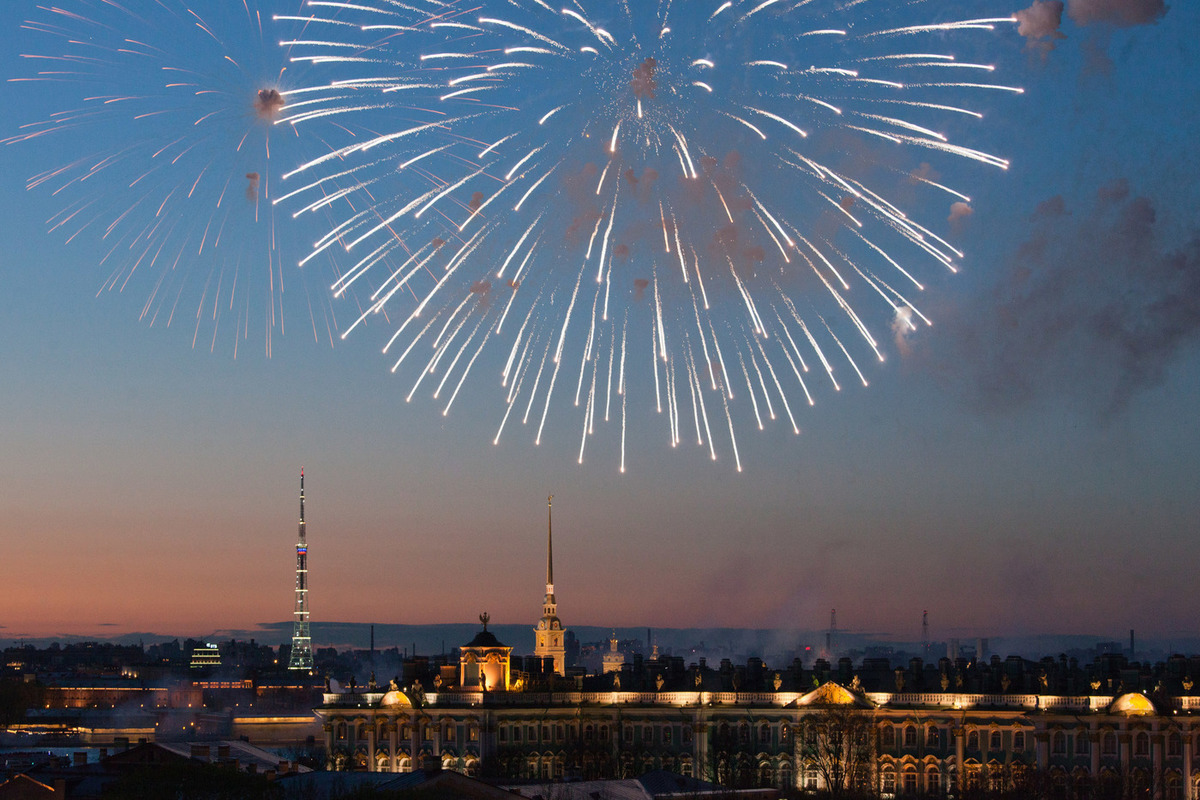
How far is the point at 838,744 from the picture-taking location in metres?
88.8

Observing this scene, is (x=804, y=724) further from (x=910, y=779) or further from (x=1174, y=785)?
(x=1174, y=785)

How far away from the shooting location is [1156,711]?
85.9 m

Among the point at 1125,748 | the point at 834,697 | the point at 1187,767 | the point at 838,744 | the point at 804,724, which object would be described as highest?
the point at 834,697

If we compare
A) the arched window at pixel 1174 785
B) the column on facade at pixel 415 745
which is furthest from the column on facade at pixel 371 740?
the arched window at pixel 1174 785

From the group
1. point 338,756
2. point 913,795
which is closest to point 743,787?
point 913,795

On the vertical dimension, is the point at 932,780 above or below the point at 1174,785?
below

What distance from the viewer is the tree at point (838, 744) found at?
88.1 m

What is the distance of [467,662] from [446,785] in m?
45.9

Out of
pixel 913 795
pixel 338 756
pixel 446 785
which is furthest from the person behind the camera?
pixel 338 756

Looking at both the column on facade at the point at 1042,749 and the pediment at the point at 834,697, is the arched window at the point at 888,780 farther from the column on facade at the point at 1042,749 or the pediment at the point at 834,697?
the column on facade at the point at 1042,749

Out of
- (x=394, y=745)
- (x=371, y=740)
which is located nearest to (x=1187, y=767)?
(x=394, y=745)

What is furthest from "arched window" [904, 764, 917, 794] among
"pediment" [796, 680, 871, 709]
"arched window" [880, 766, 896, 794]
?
"pediment" [796, 680, 871, 709]

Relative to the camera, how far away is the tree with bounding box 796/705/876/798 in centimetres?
8806

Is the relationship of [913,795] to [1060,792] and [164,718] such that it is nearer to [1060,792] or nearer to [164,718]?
[1060,792]
